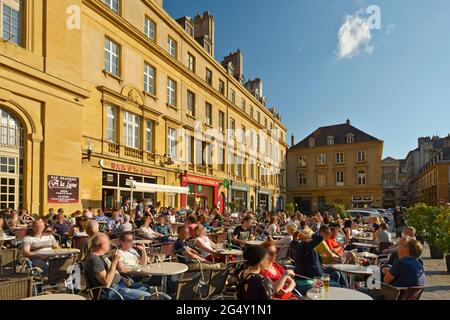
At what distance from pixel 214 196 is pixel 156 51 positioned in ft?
41.2

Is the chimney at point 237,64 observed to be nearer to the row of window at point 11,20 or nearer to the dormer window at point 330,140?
the dormer window at point 330,140

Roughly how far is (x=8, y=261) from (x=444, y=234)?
9.95 m

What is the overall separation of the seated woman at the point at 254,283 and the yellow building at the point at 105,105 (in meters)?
11.4

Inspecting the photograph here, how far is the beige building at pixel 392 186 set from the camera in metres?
74.7

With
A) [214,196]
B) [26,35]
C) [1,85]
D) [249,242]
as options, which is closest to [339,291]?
[249,242]

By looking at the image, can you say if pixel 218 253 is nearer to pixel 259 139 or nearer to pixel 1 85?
pixel 1 85

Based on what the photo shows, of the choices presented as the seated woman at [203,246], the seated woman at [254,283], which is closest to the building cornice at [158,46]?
the seated woman at [203,246]

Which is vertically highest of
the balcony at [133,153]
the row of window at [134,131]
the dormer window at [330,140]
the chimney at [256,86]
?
the chimney at [256,86]

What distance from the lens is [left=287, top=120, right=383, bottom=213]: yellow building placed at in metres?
46.2

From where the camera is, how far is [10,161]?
11.9 m

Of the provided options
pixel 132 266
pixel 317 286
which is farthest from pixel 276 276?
pixel 132 266

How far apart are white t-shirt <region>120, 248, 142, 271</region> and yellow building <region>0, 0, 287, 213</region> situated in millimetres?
8854

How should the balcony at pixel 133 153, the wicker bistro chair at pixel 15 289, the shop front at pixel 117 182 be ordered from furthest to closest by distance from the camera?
the balcony at pixel 133 153, the shop front at pixel 117 182, the wicker bistro chair at pixel 15 289

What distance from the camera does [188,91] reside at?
24.0 meters
